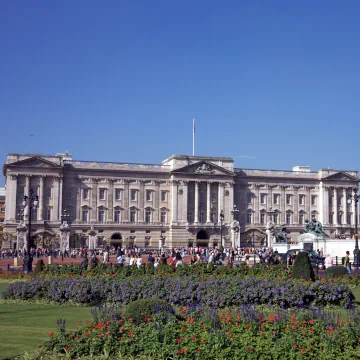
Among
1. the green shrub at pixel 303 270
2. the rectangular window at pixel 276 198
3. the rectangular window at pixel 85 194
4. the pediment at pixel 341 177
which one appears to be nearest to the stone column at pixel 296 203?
the rectangular window at pixel 276 198

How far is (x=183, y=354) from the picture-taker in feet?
33.4

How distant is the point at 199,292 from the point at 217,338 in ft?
27.8

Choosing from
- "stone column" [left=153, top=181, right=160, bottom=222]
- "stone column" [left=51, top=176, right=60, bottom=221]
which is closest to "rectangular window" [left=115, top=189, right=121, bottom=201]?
"stone column" [left=153, top=181, right=160, bottom=222]

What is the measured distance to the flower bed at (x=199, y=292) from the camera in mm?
18312

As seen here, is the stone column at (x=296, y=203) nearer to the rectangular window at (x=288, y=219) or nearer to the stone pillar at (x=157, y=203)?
the rectangular window at (x=288, y=219)

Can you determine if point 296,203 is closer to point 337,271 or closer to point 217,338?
point 337,271

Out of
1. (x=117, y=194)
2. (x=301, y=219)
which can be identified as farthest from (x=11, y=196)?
(x=301, y=219)

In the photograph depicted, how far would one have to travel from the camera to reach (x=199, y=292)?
18562mm

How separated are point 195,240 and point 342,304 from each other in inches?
2498

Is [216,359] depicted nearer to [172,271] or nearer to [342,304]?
[342,304]

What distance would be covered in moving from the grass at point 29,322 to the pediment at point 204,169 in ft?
214

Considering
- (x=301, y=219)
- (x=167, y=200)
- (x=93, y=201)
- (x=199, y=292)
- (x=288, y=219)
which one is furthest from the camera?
(x=301, y=219)

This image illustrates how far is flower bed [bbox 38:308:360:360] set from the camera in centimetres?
1002

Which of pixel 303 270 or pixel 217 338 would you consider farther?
pixel 303 270
